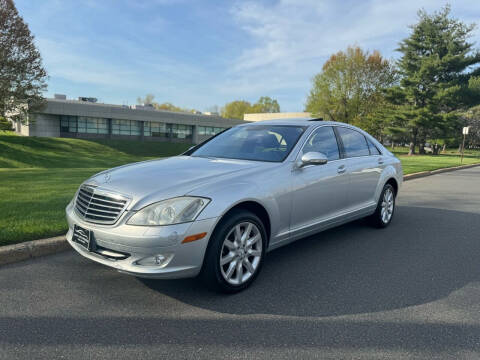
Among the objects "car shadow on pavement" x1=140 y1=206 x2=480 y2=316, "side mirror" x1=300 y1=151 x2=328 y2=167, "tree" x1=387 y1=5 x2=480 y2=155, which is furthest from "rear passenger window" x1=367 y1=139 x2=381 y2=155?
"tree" x1=387 y1=5 x2=480 y2=155

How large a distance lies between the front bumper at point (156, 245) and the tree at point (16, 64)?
2954 cm

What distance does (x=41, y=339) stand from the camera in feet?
8.79

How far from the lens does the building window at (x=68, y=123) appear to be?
47.7m

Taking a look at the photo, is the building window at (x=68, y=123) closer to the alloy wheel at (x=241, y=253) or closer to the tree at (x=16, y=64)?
the tree at (x=16, y=64)

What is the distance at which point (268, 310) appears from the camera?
3180 mm

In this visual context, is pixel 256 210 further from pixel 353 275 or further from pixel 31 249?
pixel 31 249

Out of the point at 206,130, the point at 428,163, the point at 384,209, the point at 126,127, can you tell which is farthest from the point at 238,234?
the point at 206,130

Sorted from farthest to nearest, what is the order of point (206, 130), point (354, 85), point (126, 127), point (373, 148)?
point (206, 130), point (126, 127), point (354, 85), point (373, 148)

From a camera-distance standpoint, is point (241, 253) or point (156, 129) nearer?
point (241, 253)

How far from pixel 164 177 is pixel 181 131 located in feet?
190

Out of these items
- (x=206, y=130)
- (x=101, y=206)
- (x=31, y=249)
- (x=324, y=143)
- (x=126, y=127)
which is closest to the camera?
(x=101, y=206)

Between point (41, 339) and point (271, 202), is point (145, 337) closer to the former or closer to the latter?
point (41, 339)

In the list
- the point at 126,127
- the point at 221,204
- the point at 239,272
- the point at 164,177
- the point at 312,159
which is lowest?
the point at 239,272

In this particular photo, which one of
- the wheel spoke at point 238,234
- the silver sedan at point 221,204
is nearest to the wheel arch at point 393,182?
the silver sedan at point 221,204
